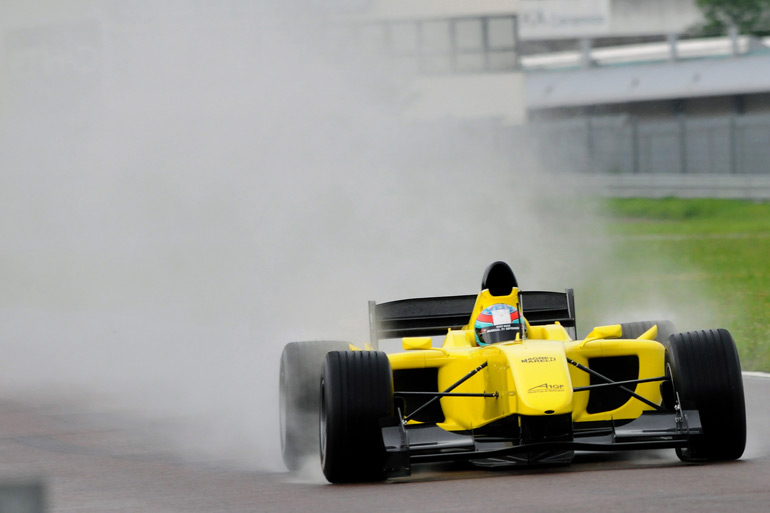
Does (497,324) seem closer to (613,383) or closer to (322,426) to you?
(613,383)

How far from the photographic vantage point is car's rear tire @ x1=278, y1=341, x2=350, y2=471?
8859 millimetres

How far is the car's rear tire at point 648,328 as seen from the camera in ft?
33.3

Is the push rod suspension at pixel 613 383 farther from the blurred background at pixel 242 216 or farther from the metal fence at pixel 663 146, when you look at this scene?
the metal fence at pixel 663 146

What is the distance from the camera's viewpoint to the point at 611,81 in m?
47.6

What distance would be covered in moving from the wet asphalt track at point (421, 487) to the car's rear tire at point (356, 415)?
12 centimetres

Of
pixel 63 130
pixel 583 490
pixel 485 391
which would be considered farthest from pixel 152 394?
pixel 63 130

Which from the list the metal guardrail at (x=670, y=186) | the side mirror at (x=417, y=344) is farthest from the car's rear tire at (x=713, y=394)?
the metal guardrail at (x=670, y=186)

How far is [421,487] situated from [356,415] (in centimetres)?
52

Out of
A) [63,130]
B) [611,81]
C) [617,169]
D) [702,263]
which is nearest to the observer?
[63,130]

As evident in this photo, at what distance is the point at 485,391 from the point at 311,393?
1302 mm

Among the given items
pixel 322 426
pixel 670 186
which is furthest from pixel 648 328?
pixel 670 186

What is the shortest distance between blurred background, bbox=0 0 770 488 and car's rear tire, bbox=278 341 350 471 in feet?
10.8

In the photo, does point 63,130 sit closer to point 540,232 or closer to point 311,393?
point 540,232

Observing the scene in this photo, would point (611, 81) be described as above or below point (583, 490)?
→ above
